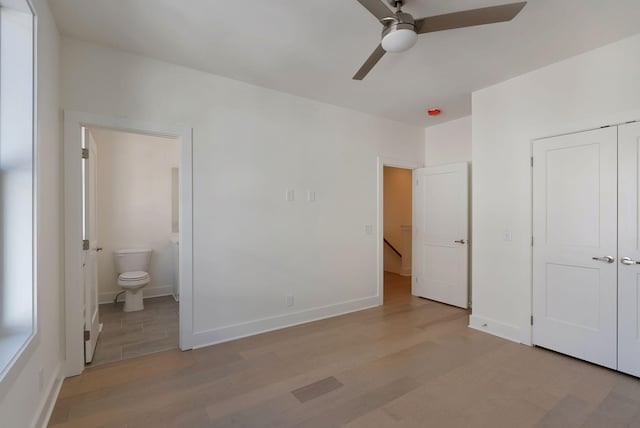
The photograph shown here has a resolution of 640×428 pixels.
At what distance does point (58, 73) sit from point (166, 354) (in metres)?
2.53

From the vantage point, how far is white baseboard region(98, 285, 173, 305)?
4.36m

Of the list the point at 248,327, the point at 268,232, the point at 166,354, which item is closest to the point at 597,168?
the point at 268,232

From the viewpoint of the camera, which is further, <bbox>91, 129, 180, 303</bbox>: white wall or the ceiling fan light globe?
<bbox>91, 129, 180, 303</bbox>: white wall

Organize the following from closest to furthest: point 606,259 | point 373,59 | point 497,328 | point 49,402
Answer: point 49,402
point 373,59
point 606,259
point 497,328

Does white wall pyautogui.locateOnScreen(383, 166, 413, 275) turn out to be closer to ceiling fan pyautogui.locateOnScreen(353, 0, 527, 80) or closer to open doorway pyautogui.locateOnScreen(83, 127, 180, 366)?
open doorway pyautogui.locateOnScreen(83, 127, 180, 366)

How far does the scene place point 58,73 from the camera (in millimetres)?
2322

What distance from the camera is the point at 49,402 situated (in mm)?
1951

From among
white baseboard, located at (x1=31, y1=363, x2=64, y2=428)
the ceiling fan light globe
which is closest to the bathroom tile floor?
white baseboard, located at (x1=31, y1=363, x2=64, y2=428)

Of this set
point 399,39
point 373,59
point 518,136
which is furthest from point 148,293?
point 518,136

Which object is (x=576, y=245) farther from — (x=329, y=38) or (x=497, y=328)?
(x=329, y=38)

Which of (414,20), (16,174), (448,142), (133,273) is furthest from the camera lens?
(448,142)

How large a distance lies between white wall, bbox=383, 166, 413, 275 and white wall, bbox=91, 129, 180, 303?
4496mm

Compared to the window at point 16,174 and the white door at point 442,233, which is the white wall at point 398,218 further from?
the window at point 16,174

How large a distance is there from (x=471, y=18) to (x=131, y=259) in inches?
186
